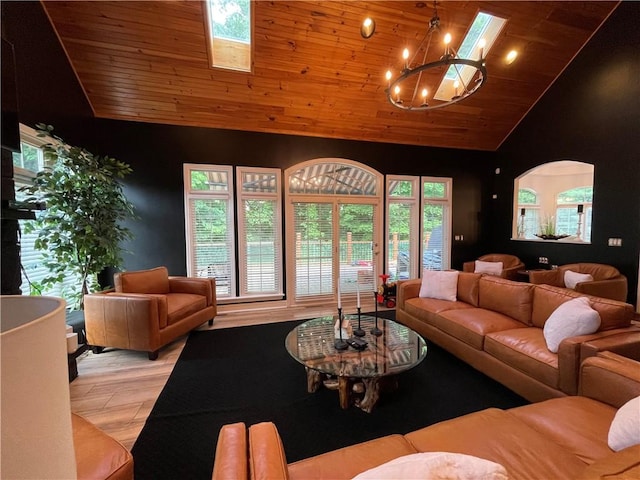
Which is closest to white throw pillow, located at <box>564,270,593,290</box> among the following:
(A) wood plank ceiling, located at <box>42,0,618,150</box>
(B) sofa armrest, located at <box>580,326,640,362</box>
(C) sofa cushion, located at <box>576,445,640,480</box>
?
(B) sofa armrest, located at <box>580,326,640,362</box>

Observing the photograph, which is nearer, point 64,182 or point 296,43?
point 64,182

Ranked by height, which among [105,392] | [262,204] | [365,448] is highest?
[262,204]

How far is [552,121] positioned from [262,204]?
17.4 feet

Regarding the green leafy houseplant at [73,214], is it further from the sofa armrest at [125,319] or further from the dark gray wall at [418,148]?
the dark gray wall at [418,148]

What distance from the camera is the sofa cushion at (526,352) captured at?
2.03m

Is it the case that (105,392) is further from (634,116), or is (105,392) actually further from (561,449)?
(634,116)

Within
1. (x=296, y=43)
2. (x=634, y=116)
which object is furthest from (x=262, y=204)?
(x=634, y=116)

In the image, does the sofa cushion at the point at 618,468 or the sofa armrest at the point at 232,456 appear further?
the sofa armrest at the point at 232,456

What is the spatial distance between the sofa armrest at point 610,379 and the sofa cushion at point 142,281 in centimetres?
416

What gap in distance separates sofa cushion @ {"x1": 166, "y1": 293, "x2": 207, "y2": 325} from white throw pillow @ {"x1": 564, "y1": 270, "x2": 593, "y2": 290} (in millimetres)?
5196

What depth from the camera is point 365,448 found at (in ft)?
4.04

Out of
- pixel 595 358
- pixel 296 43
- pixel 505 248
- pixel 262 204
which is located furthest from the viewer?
pixel 505 248

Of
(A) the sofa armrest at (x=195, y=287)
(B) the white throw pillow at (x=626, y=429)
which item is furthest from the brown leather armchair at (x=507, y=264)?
(A) the sofa armrest at (x=195, y=287)

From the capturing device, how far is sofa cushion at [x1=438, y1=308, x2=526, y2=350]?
2623 mm
